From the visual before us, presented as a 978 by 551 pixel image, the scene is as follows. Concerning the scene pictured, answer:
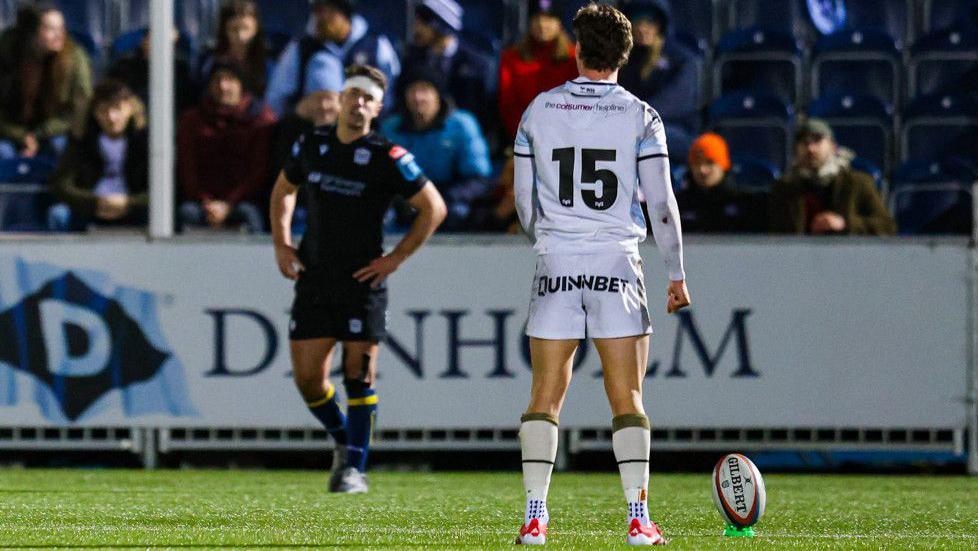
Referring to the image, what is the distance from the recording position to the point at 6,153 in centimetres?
1182

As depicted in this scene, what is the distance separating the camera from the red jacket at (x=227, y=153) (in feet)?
35.2

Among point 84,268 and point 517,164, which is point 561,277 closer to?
point 517,164

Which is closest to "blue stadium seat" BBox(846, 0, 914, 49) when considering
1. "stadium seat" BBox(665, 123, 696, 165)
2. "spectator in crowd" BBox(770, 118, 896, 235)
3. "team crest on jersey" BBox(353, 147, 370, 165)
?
"stadium seat" BBox(665, 123, 696, 165)

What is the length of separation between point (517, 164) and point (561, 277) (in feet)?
1.25

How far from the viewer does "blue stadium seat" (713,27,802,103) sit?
12023 millimetres

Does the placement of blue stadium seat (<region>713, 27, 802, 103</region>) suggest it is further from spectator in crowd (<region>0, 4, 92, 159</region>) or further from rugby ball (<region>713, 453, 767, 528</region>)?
rugby ball (<region>713, 453, 767, 528</region>)

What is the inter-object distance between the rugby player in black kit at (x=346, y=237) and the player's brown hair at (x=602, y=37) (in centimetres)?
258

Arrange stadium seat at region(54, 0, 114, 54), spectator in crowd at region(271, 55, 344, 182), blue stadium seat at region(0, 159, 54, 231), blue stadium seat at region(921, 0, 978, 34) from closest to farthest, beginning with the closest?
spectator in crowd at region(271, 55, 344, 182)
blue stadium seat at region(0, 159, 54, 231)
blue stadium seat at region(921, 0, 978, 34)
stadium seat at region(54, 0, 114, 54)

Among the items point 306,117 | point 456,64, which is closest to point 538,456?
point 306,117

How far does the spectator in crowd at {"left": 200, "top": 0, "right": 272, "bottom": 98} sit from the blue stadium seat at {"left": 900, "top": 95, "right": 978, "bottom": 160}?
442cm

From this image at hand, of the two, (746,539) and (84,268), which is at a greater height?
(84,268)

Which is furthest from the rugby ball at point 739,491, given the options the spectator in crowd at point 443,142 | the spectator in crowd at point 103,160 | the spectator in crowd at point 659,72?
the spectator in crowd at point 103,160

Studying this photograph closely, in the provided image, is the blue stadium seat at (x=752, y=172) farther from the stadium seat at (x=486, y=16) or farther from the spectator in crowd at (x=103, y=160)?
the spectator in crowd at (x=103, y=160)

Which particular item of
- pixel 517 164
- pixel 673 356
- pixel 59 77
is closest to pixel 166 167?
pixel 59 77
